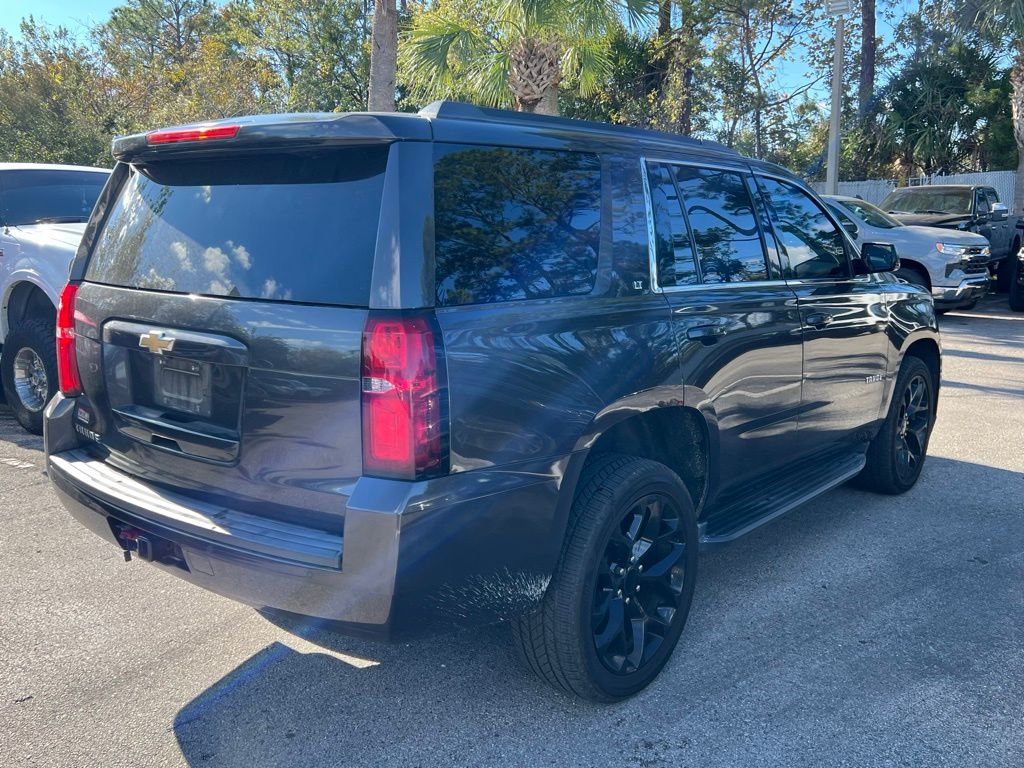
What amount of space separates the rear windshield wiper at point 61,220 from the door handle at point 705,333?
5.34 m

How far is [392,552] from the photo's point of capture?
240 centimetres

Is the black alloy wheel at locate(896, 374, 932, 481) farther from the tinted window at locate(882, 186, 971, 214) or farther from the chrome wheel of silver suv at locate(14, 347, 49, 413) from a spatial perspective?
the tinted window at locate(882, 186, 971, 214)

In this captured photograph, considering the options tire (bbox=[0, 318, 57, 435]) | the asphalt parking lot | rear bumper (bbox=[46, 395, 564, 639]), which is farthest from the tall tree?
rear bumper (bbox=[46, 395, 564, 639])

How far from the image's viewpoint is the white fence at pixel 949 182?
21.2 m

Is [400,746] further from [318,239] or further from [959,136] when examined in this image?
[959,136]

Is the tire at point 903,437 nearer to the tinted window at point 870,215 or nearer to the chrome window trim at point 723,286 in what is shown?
the chrome window trim at point 723,286

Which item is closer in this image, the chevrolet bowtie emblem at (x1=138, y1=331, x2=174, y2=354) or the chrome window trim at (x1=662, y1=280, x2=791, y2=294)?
the chevrolet bowtie emblem at (x1=138, y1=331, x2=174, y2=354)

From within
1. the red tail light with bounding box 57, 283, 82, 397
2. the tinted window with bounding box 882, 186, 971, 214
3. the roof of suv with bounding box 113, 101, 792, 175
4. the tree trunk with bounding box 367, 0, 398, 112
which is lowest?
the red tail light with bounding box 57, 283, 82, 397

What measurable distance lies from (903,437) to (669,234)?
109 inches

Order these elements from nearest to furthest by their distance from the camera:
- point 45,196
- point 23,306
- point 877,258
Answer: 1. point 877,258
2. point 23,306
3. point 45,196

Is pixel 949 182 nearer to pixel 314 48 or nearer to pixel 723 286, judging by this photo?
pixel 314 48

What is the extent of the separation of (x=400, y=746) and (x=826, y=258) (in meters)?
3.23

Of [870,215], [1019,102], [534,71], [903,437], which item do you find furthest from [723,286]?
[1019,102]

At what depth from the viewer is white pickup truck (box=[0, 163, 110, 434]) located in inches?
237
